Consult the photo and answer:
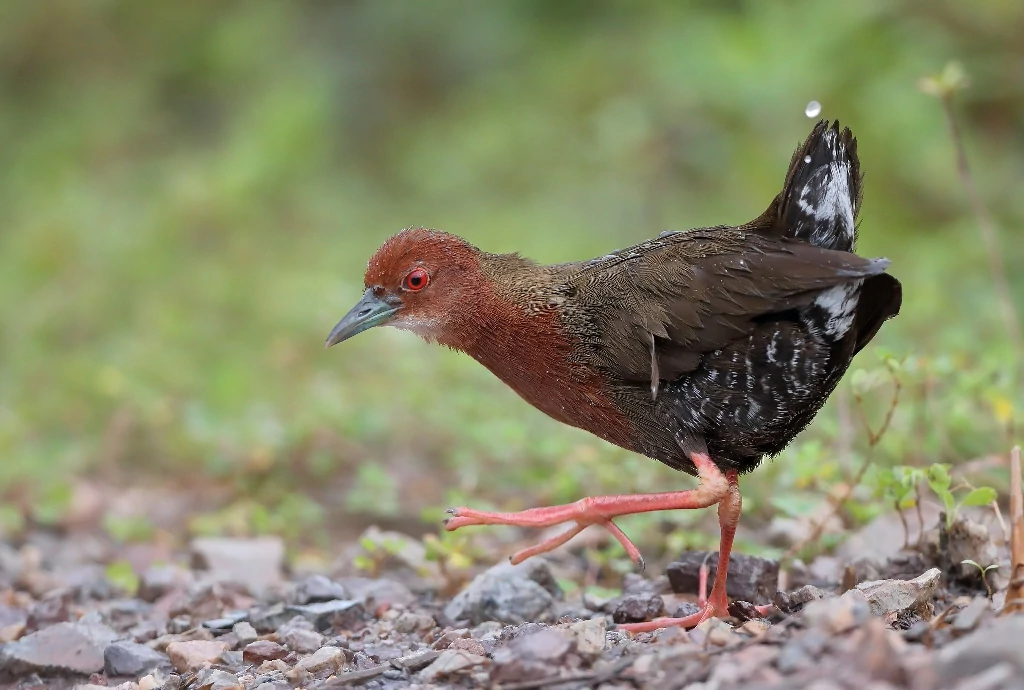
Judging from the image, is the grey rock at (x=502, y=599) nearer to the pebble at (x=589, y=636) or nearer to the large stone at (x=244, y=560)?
the pebble at (x=589, y=636)

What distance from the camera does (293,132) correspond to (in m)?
9.99

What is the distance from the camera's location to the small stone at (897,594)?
3.14m

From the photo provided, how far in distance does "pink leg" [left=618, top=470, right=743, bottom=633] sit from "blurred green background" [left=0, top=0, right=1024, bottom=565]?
54 cm

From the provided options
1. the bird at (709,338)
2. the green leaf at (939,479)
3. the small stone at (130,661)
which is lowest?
the small stone at (130,661)

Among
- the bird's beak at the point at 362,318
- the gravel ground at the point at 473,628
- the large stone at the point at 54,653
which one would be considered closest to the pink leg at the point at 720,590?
the gravel ground at the point at 473,628

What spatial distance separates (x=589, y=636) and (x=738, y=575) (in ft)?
3.34

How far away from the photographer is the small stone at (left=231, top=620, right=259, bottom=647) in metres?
3.72

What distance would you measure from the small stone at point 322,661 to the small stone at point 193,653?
0.37 metres

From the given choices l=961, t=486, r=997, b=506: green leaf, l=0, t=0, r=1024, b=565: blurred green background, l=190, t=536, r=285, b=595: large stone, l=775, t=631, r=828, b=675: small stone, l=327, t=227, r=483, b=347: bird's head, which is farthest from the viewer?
l=0, t=0, r=1024, b=565: blurred green background

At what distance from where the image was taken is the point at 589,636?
116 inches

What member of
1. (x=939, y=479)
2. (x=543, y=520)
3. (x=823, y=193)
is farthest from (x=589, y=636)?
(x=823, y=193)

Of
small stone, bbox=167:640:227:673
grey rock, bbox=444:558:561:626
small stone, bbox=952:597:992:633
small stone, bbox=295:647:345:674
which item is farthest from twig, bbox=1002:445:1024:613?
small stone, bbox=167:640:227:673

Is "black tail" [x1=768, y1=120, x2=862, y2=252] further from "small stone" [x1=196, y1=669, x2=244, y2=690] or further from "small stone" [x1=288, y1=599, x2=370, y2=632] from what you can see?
"small stone" [x1=196, y1=669, x2=244, y2=690]

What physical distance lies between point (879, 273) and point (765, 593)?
1.12 meters
